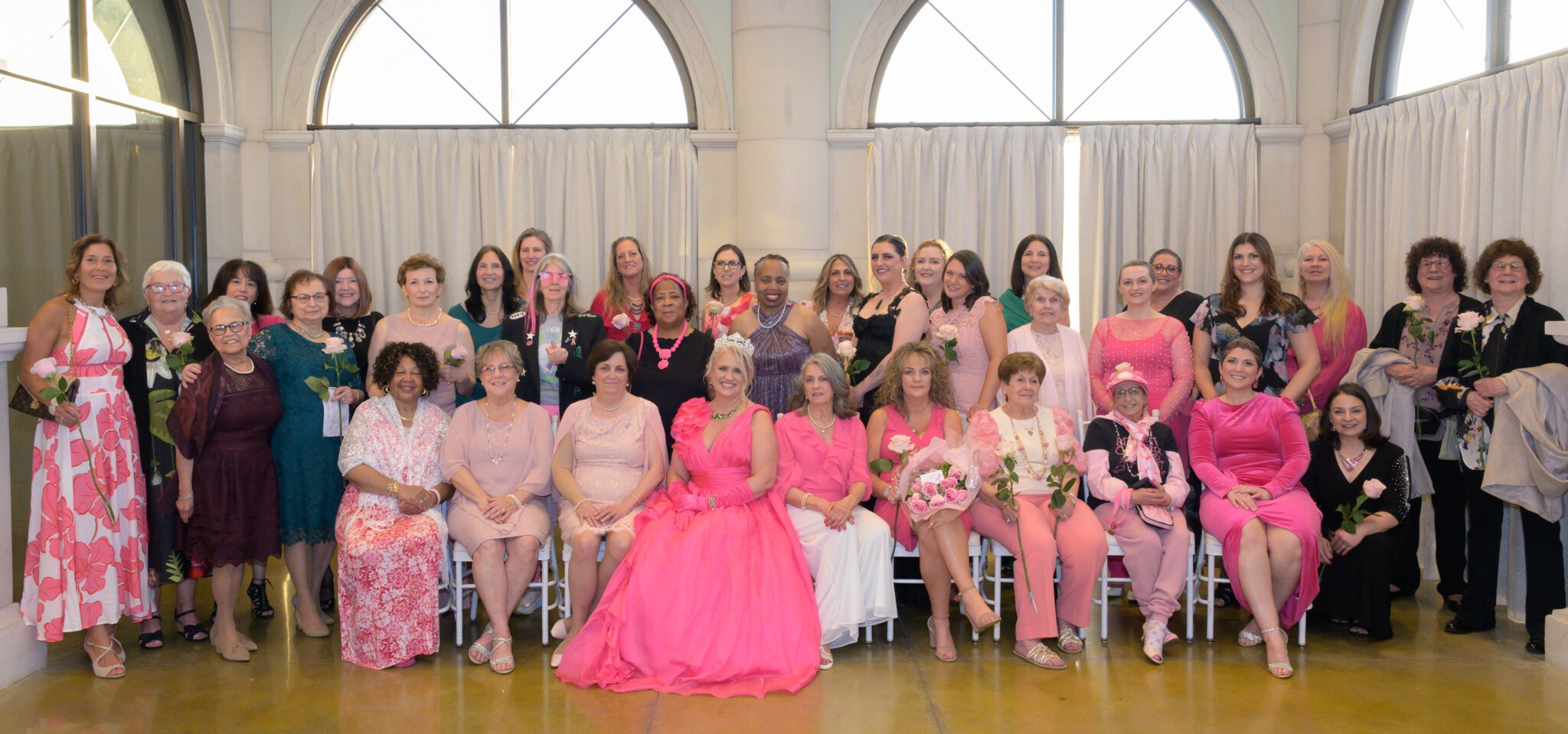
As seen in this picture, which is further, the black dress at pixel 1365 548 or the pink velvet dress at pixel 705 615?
the black dress at pixel 1365 548

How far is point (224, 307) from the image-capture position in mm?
4258

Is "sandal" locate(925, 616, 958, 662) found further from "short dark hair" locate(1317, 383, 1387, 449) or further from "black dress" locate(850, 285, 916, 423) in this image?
"short dark hair" locate(1317, 383, 1387, 449)

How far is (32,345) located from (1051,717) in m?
3.83

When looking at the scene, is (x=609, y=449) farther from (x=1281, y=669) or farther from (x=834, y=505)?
(x=1281, y=669)

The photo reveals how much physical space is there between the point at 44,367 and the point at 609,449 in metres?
2.01

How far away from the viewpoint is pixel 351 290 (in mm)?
4871

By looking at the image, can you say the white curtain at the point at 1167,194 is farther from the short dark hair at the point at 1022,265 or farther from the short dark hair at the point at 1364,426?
the short dark hair at the point at 1364,426

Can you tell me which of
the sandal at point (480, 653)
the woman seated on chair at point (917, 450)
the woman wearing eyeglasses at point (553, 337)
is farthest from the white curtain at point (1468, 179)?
the sandal at point (480, 653)

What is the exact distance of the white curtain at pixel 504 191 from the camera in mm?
6930

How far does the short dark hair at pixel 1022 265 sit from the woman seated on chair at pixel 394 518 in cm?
281

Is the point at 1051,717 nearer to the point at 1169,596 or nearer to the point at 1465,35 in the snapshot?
the point at 1169,596

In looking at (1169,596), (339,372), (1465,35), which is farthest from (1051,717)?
(1465,35)

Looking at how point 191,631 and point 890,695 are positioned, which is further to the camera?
point 191,631

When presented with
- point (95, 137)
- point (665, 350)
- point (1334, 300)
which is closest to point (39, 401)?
point (665, 350)
